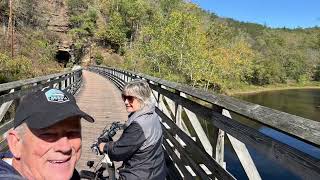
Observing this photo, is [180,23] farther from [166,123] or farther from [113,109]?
[166,123]

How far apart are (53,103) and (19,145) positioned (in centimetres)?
25

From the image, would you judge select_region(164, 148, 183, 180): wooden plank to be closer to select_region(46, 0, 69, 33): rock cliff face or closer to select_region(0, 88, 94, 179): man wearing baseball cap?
select_region(0, 88, 94, 179): man wearing baseball cap

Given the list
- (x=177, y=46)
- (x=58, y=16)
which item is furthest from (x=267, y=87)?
(x=177, y=46)

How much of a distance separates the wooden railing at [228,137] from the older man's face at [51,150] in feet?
4.04

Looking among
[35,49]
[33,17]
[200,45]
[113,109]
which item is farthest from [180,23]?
[113,109]

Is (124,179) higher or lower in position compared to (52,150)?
lower

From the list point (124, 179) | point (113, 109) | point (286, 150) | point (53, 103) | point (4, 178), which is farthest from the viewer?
point (113, 109)

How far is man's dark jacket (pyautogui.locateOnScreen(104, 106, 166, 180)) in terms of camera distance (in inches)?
166

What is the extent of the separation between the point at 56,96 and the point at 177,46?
53.2 m

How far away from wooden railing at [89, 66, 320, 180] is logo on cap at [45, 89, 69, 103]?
127cm

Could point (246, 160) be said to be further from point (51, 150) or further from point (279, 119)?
point (51, 150)

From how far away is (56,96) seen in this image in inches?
77.7

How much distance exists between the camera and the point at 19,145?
1963 mm

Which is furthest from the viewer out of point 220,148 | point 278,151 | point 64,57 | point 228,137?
point 64,57
